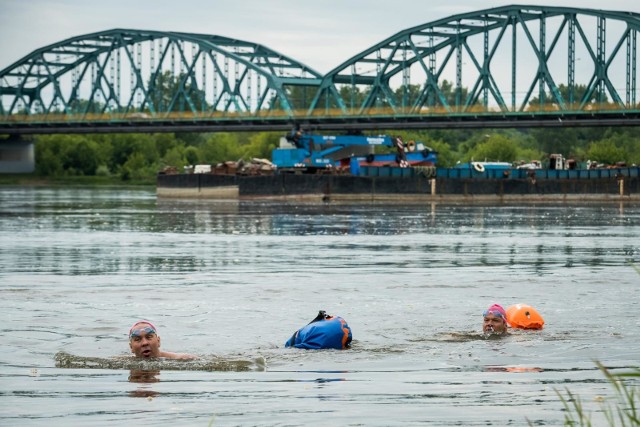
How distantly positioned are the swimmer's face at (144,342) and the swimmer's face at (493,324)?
17.4 feet

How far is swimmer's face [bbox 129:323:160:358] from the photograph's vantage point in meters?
17.6

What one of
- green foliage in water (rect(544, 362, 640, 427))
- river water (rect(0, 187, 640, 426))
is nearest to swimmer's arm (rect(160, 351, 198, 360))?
Answer: river water (rect(0, 187, 640, 426))

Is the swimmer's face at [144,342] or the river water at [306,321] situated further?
the swimmer's face at [144,342]

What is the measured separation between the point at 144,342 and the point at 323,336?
2.71 metres

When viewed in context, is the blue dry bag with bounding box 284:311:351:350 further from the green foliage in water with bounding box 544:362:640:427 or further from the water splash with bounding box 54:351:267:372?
the green foliage in water with bounding box 544:362:640:427

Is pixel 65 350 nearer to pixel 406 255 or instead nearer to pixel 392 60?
pixel 406 255

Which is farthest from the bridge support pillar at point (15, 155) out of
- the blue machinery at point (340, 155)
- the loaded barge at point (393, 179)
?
the blue machinery at point (340, 155)

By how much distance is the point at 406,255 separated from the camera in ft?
128

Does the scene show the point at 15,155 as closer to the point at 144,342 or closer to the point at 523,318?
the point at 523,318

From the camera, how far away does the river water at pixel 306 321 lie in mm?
13836

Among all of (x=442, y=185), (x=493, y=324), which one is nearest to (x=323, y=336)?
(x=493, y=324)

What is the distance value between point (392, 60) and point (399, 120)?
77.6ft

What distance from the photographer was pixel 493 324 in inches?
794

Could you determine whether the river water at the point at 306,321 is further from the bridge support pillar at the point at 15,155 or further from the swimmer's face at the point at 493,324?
the bridge support pillar at the point at 15,155
